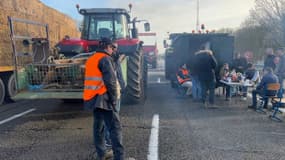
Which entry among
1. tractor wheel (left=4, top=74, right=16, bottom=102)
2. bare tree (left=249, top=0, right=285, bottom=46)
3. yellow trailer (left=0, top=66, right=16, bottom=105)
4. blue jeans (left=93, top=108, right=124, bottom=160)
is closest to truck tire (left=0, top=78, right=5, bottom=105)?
yellow trailer (left=0, top=66, right=16, bottom=105)

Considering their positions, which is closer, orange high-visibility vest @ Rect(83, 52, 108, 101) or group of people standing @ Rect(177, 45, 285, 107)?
orange high-visibility vest @ Rect(83, 52, 108, 101)

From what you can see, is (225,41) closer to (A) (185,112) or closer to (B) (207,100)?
(B) (207,100)

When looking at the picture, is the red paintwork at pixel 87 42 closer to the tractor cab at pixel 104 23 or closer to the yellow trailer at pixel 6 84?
the tractor cab at pixel 104 23

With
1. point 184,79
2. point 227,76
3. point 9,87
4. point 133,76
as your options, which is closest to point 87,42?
Answer: point 133,76

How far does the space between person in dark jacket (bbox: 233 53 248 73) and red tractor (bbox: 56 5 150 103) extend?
4053mm

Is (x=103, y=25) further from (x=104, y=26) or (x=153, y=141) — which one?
(x=153, y=141)

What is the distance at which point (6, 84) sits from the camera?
322 inches

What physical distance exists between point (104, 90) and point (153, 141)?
Answer: 161cm

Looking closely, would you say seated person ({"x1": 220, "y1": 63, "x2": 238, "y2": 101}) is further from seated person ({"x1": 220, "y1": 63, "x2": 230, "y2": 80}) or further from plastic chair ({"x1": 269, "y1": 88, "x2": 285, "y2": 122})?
plastic chair ({"x1": 269, "y1": 88, "x2": 285, "y2": 122})

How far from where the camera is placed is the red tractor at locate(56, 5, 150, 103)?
269 inches

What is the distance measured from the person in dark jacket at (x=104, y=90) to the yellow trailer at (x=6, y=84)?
5.66 m

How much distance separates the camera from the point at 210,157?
3.90 m

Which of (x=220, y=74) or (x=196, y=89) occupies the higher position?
(x=220, y=74)

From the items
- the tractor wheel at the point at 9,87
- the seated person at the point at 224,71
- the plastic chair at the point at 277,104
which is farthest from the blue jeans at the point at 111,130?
the seated person at the point at 224,71
